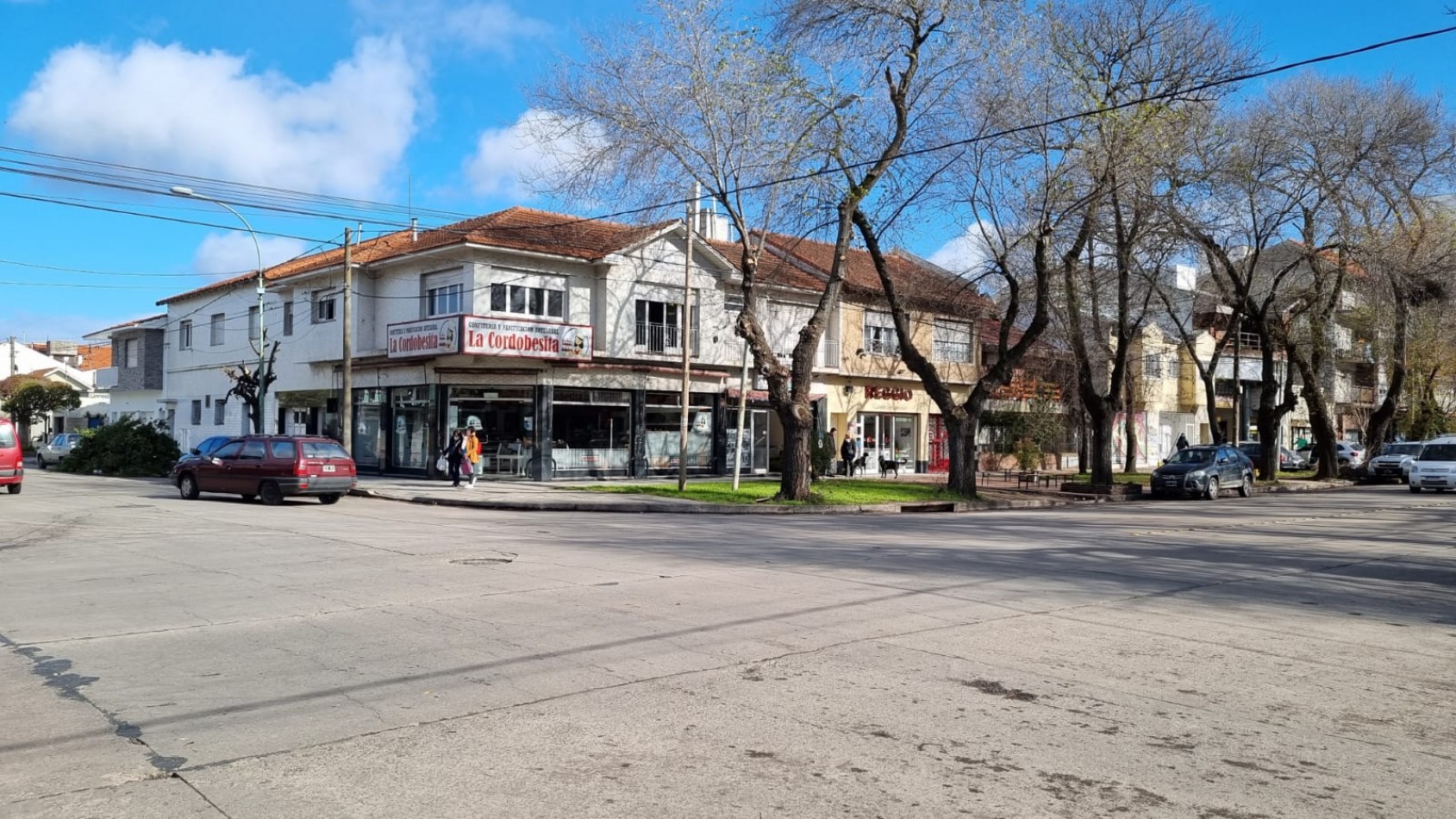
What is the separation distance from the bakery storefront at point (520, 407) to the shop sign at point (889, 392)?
8051mm

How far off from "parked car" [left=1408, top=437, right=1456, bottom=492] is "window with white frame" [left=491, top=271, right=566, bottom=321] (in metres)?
28.2

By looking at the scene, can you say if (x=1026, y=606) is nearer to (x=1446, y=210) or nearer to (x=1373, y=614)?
(x=1373, y=614)

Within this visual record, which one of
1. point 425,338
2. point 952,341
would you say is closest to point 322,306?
point 425,338

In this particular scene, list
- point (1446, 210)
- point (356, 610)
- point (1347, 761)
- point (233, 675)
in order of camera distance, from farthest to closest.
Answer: point (1446, 210) → point (356, 610) → point (233, 675) → point (1347, 761)

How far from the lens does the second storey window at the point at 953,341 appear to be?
137ft

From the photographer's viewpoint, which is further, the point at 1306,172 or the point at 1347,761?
the point at 1306,172

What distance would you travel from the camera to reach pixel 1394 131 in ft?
105

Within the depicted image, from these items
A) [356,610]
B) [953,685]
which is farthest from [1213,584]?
[356,610]

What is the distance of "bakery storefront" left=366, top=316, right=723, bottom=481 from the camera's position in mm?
29891

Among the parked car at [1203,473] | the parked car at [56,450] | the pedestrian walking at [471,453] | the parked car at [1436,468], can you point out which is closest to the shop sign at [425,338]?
the pedestrian walking at [471,453]

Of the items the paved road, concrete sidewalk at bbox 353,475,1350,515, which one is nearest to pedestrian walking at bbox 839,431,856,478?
concrete sidewalk at bbox 353,475,1350,515

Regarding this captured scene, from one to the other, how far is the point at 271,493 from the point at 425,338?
813 centimetres

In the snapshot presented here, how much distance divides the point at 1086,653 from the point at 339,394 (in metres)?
31.8

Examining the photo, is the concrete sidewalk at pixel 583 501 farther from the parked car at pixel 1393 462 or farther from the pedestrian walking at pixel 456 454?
the parked car at pixel 1393 462
